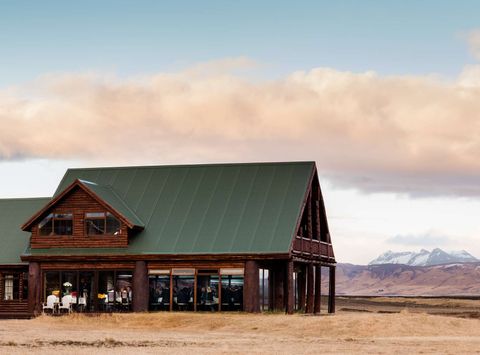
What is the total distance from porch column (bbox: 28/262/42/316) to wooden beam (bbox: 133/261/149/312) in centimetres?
601

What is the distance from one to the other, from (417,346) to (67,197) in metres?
26.7

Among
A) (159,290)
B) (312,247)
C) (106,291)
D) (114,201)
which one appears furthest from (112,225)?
(312,247)

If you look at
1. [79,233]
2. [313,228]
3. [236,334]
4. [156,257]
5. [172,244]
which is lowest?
[236,334]

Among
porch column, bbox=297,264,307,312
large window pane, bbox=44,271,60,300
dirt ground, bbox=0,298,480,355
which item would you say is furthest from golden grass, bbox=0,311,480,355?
porch column, bbox=297,264,307,312

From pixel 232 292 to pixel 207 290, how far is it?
1.42 metres

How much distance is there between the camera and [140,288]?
187ft

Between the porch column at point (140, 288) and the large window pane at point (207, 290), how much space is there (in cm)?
307

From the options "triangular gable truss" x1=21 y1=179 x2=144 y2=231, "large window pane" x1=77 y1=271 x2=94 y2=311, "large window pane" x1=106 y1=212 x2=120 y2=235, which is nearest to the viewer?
"triangular gable truss" x1=21 y1=179 x2=144 y2=231

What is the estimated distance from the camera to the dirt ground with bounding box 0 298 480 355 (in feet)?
120

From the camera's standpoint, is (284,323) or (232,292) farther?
(232,292)

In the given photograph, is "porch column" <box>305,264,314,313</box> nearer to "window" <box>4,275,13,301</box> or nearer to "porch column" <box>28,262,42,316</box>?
"porch column" <box>28,262,42,316</box>

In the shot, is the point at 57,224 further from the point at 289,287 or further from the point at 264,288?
the point at 289,287

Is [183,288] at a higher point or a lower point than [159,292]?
higher

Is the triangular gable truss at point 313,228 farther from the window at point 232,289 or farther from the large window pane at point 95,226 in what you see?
the large window pane at point 95,226
